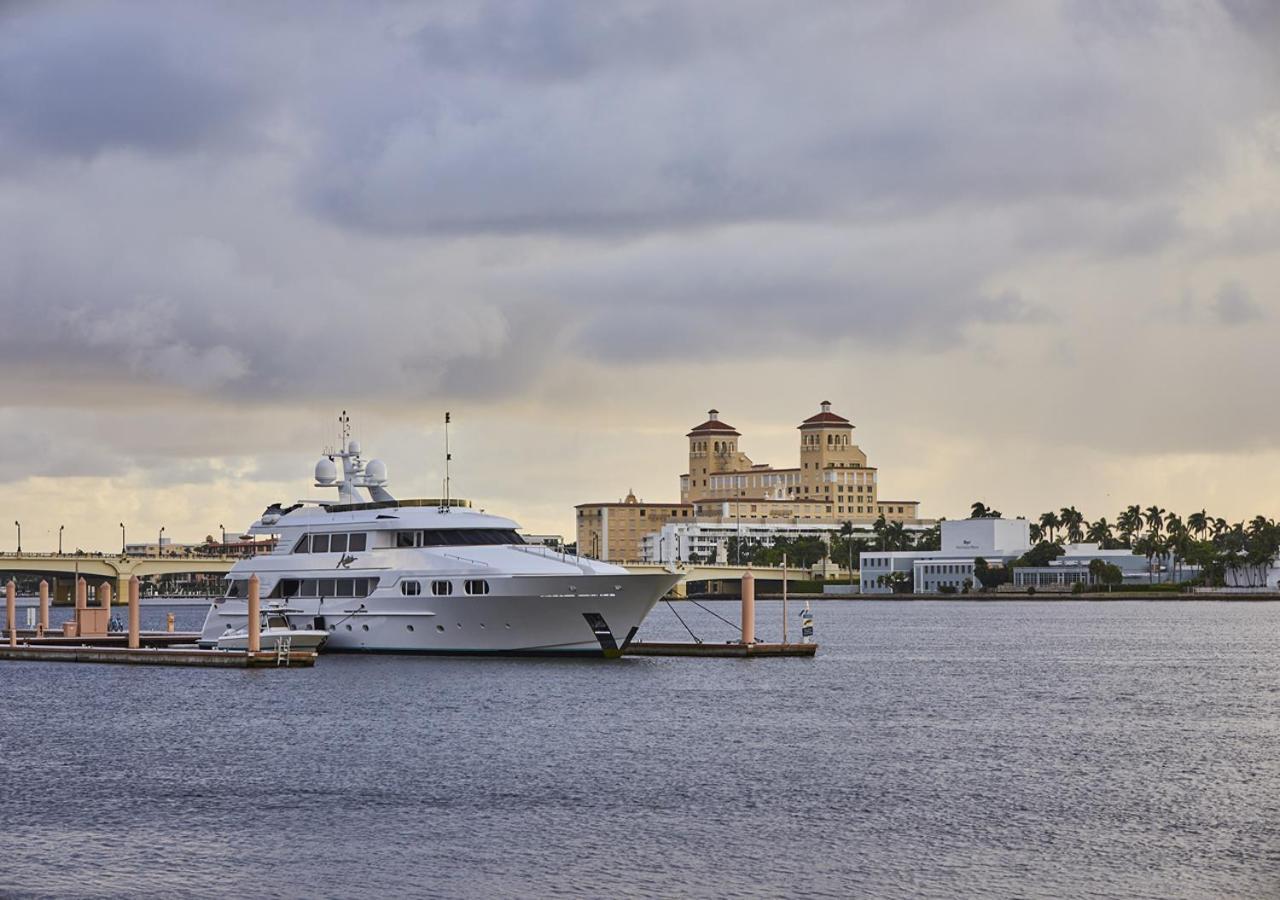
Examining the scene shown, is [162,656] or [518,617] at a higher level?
[518,617]

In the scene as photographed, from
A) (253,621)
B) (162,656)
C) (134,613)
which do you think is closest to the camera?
(253,621)

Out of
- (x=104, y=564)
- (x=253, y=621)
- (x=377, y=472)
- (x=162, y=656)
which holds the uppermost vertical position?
(x=377, y=472)

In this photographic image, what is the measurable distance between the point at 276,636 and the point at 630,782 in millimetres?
36189

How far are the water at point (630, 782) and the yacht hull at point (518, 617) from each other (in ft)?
3.64

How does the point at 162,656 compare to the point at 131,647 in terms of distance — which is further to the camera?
the point at 131,647

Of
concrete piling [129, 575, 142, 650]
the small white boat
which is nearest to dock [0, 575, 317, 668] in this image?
concrete piling [129, 575, 142, 650]

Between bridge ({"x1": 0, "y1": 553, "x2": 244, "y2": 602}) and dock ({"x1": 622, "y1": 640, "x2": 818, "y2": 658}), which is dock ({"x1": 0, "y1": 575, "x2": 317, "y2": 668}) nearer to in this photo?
dock ({"x1": 622, "y1": 640, "x2": 818, "y2": 658})

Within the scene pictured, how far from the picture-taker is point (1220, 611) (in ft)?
625

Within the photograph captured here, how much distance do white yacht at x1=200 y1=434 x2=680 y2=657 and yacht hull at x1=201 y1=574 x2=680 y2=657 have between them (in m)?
0.04

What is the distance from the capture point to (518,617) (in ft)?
242

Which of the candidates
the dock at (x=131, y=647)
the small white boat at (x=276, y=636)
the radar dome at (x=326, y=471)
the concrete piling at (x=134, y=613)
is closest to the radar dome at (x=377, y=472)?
the radar dome at (x=326, y=471)

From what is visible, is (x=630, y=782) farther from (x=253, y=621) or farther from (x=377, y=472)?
(x=377, y=472)

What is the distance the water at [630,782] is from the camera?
32.8 m

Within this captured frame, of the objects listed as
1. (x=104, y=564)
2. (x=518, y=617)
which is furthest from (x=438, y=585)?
(x=104, y=564)
